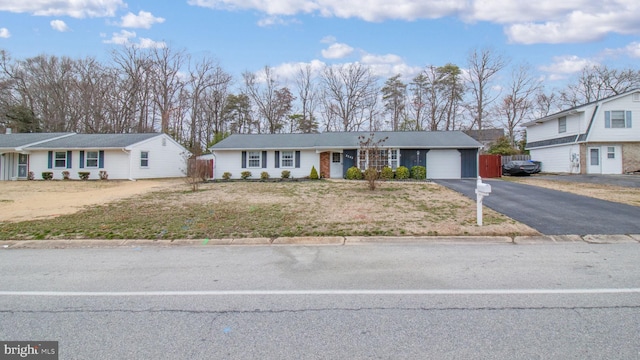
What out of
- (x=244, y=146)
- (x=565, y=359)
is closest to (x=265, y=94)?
(x=244, y=146)

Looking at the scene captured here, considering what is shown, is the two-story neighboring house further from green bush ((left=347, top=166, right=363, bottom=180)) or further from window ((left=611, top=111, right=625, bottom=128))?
green bush ((left=347, top=166, right=363, bottom=180))

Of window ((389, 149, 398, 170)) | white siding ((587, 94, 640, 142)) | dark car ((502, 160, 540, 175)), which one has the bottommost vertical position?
dark car ((502, 160, 540, 175))

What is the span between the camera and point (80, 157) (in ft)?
86.4

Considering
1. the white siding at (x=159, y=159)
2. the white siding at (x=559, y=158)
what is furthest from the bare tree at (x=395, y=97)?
the white siding at (x=159, y=159)

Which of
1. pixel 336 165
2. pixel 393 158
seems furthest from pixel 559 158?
pixel 336 165

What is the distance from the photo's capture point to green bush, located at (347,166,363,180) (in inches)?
926

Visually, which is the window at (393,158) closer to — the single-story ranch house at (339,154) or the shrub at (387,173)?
the single-story ranch house at (339,154)

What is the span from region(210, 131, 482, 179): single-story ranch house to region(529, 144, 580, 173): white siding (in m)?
8.42

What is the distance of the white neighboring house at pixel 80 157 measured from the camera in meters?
26.0

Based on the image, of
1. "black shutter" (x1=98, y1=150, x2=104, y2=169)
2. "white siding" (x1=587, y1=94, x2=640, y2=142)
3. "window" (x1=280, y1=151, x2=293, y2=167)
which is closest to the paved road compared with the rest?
"window" (x1=280, y1=151, x2=293, y2=167)

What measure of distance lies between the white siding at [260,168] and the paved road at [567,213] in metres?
14.2

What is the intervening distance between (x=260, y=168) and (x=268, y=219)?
1736cm

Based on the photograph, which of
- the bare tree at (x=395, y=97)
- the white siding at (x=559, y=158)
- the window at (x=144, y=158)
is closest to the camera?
the white siding at (x=559, y=158)

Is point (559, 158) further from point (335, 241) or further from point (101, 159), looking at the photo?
point (101, 159)
